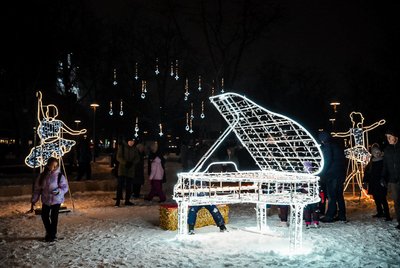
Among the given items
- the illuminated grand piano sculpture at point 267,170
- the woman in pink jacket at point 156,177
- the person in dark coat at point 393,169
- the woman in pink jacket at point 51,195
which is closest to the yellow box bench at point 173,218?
the illuminated grand piano sculpture at point 267,170

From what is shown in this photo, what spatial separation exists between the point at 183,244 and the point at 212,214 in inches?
49.2

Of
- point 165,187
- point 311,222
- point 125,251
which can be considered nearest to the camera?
point 125,251

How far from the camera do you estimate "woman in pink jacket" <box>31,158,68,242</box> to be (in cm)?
857

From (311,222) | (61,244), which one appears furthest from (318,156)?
(61,244)

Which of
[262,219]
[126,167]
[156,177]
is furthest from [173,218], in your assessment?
[156,177]

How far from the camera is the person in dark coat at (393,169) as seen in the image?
9484mm

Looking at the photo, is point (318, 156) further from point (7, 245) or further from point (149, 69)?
point (149, 69)

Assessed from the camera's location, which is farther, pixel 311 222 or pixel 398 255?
pixel 311 222

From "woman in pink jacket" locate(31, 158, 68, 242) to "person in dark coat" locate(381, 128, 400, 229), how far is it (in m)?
6.38

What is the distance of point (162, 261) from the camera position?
23.1 feet

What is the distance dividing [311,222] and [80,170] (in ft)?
41.4

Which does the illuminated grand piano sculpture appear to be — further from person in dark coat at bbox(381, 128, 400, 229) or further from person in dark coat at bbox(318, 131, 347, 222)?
person in dark coat at bbox(381, 128, 400, 229)

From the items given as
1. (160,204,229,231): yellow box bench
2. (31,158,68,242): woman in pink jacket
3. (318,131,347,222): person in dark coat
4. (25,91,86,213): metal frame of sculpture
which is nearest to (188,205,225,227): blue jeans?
(160,204,229,231): yellow box bench

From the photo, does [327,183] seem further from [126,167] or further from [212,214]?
[126,167]
